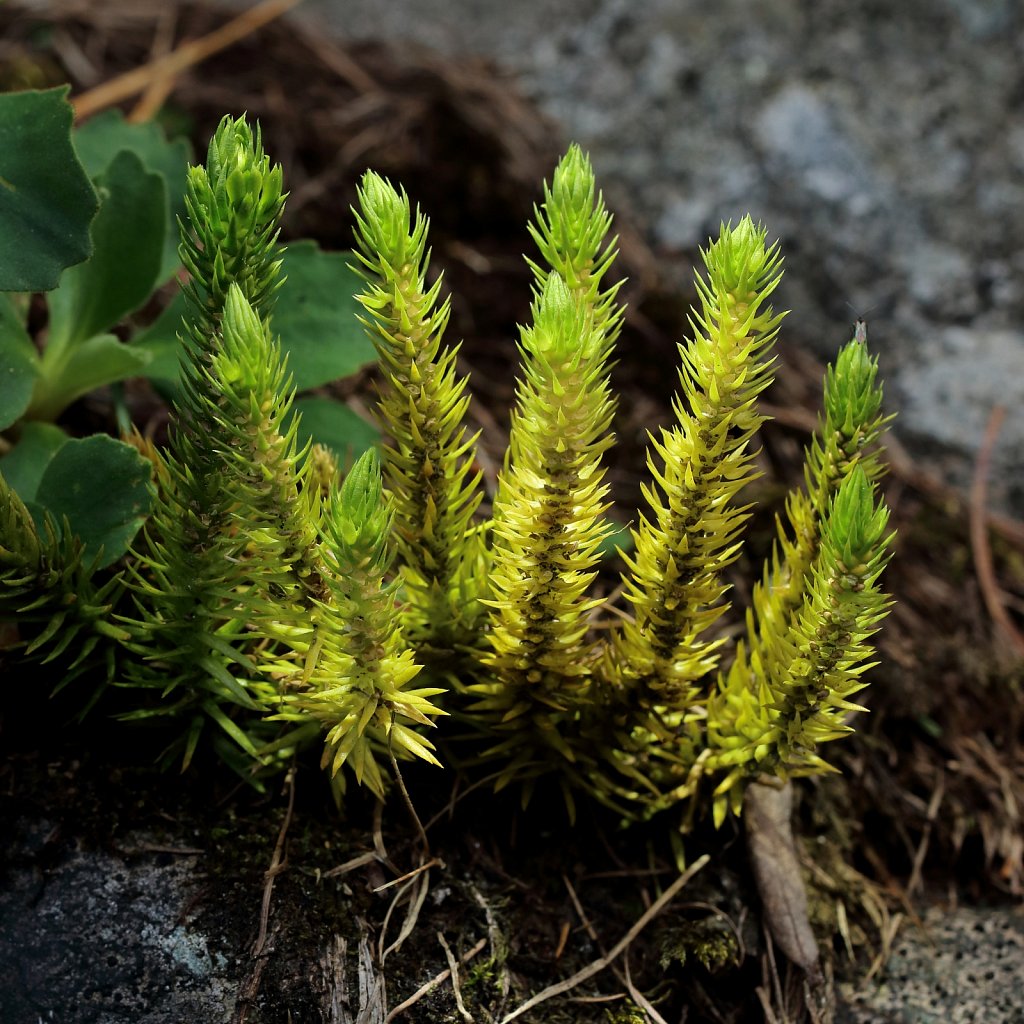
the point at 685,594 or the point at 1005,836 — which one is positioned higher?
the point at 685,594

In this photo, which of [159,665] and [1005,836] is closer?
[159,665]

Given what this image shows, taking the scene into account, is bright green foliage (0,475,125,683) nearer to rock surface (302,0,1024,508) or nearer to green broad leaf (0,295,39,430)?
green broad leaf (0,295,39,430)

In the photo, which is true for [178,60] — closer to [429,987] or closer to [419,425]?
[419,425]

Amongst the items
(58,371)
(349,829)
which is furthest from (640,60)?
(349,829)

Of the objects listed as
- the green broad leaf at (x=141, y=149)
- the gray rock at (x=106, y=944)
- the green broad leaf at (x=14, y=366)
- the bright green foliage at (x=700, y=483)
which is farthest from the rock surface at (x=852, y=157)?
the gray rock at (x=106, y=944)

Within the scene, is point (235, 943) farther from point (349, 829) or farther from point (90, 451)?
point (90, 451)

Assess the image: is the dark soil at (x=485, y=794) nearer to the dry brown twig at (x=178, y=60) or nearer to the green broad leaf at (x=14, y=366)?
the dry brown twig at (x=178, y=60)

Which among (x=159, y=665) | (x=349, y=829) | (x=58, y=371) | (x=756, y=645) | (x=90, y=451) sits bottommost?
(x=349, y=829)

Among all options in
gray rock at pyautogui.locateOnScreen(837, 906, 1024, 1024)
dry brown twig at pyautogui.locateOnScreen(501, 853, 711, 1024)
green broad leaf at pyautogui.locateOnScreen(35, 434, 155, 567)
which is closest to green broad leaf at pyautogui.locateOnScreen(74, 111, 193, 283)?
green broad leaf at pyautogui.locateOnScreen(35, 434, 155, 567)
